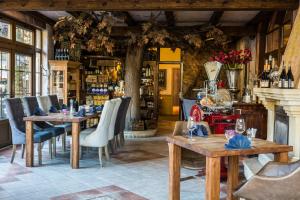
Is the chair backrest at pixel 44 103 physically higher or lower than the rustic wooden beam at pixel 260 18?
lower

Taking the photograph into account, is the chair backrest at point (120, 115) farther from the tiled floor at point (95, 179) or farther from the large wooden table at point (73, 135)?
the large wooden table at point (73, 135)

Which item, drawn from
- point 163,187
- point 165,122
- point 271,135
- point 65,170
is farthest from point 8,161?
point 165,122

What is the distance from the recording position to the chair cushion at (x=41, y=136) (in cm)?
581

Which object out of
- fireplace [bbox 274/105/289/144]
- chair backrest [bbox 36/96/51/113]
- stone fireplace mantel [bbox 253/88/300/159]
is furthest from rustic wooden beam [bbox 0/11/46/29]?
fireplace [bbox 274/105/289/144]

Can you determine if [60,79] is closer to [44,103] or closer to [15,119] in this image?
[44,103]

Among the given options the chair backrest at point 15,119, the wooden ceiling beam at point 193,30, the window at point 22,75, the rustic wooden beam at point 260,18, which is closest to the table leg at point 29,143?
the chair backrest at point 15,119

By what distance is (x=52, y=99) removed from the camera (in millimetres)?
7602

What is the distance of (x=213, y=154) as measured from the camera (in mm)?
2947

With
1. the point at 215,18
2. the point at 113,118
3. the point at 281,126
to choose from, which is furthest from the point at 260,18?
the point at 113,118

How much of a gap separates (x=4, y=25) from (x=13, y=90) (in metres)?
1.34

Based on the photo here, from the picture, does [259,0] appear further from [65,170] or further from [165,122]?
[165,122]

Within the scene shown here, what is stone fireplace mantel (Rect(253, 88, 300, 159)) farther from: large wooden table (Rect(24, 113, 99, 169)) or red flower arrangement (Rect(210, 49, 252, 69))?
large wooden table (Rect(24, 113, 99, 169))

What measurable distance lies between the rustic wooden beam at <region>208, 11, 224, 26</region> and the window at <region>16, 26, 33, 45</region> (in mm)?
4336

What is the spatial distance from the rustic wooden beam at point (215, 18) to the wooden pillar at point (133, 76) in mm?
1861
